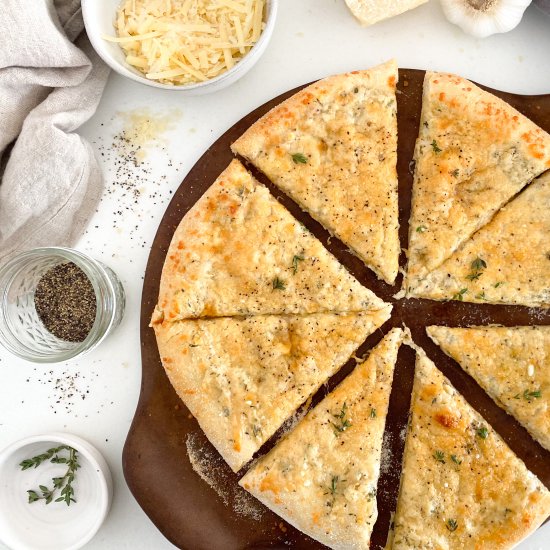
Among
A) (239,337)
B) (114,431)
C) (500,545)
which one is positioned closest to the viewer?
(500,545)

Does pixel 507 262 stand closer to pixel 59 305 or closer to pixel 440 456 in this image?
pixel 440 456

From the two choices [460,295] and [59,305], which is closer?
[460,295]

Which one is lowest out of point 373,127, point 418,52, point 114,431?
point 114,431

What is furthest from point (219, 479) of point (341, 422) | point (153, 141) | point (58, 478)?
point (153, 141)

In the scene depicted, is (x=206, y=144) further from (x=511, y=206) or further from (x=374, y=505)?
(x=374, y=505)

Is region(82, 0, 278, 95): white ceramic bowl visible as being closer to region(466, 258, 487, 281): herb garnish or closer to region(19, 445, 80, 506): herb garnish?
region(466, 258, 487, 281): herb garnish

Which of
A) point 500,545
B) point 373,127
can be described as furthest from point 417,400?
point 373,127

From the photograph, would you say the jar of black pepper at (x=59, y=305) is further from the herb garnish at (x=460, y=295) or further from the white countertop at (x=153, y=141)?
the herb garnish at (x=460, y=295)
